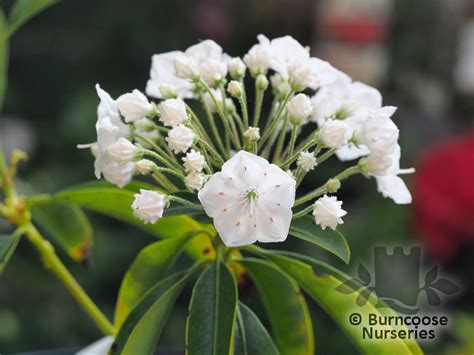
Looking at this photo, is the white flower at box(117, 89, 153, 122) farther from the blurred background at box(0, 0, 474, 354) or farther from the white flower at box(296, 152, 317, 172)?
the blurred background at box(0, 0, 474, 354)

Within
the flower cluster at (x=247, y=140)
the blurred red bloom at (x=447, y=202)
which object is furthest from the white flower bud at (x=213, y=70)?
the blurred red bloom at (x=447, y=202)

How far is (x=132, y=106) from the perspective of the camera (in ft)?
2.54

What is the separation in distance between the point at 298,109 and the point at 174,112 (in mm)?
108

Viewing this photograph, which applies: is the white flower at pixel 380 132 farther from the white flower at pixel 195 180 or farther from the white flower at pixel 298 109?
the white flower at pixel 195 180

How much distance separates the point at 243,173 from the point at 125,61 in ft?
9.85

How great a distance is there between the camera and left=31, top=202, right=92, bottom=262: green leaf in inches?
41.1

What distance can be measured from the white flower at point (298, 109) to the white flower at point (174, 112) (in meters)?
0.09

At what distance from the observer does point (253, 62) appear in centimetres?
83

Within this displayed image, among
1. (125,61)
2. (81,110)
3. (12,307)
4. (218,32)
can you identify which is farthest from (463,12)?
(12,307)

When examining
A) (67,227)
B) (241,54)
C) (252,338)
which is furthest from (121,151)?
(241,54)

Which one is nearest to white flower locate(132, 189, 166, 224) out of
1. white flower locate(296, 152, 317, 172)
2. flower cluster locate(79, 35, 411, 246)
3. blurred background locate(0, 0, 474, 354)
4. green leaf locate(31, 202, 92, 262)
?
flower cluster locate(79, 35, 411, 246)

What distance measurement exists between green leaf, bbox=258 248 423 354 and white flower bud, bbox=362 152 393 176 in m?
0.10

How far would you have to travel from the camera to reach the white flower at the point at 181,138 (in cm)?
73

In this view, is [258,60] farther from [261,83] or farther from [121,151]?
[121,151]
